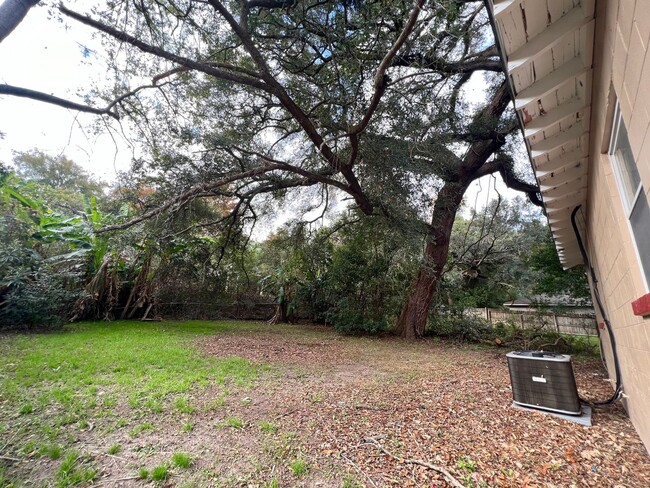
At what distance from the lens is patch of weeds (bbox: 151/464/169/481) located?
1961 millimetres

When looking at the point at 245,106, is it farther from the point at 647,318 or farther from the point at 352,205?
the point at 647,318

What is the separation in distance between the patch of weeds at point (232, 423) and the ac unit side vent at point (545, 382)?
3.06 metres

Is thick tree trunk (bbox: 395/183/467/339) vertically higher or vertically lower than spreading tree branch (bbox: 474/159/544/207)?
lower

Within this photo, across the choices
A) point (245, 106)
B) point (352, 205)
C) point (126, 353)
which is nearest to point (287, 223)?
point (352, 205)

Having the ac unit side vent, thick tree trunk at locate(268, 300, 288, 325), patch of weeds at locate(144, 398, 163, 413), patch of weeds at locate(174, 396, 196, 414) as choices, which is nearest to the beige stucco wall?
the ac unit side vent

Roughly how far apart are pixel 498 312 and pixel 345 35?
9762mm

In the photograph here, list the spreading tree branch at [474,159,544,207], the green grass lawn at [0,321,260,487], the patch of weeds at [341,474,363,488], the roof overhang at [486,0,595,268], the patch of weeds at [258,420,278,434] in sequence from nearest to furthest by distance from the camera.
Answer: the roof overhang at [486,0,595,268] → the patch of weeds at [341,474,363,488] → the green grass lawn at [0,321,260,487] → the patch of weeds at [258,420,278,434] → the spreading tree branch at [474,159,544,207]

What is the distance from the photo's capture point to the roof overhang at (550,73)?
152 centimetres

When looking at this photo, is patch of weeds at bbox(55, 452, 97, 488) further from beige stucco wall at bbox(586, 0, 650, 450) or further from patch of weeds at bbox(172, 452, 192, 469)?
beige stucco wall at bbox(586, 0, 650, 450)

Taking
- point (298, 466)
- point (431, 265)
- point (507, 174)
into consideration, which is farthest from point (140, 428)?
point (507, 174)

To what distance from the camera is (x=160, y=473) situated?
199 centimetres

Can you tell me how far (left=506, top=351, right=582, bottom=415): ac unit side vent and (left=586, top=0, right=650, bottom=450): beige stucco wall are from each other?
46 centimetres

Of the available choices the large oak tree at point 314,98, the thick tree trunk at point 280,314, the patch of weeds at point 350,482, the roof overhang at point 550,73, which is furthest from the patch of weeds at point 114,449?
the thick tree trunk at point 280,314

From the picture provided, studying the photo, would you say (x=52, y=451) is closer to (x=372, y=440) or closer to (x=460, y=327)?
(x=372, y=440)
